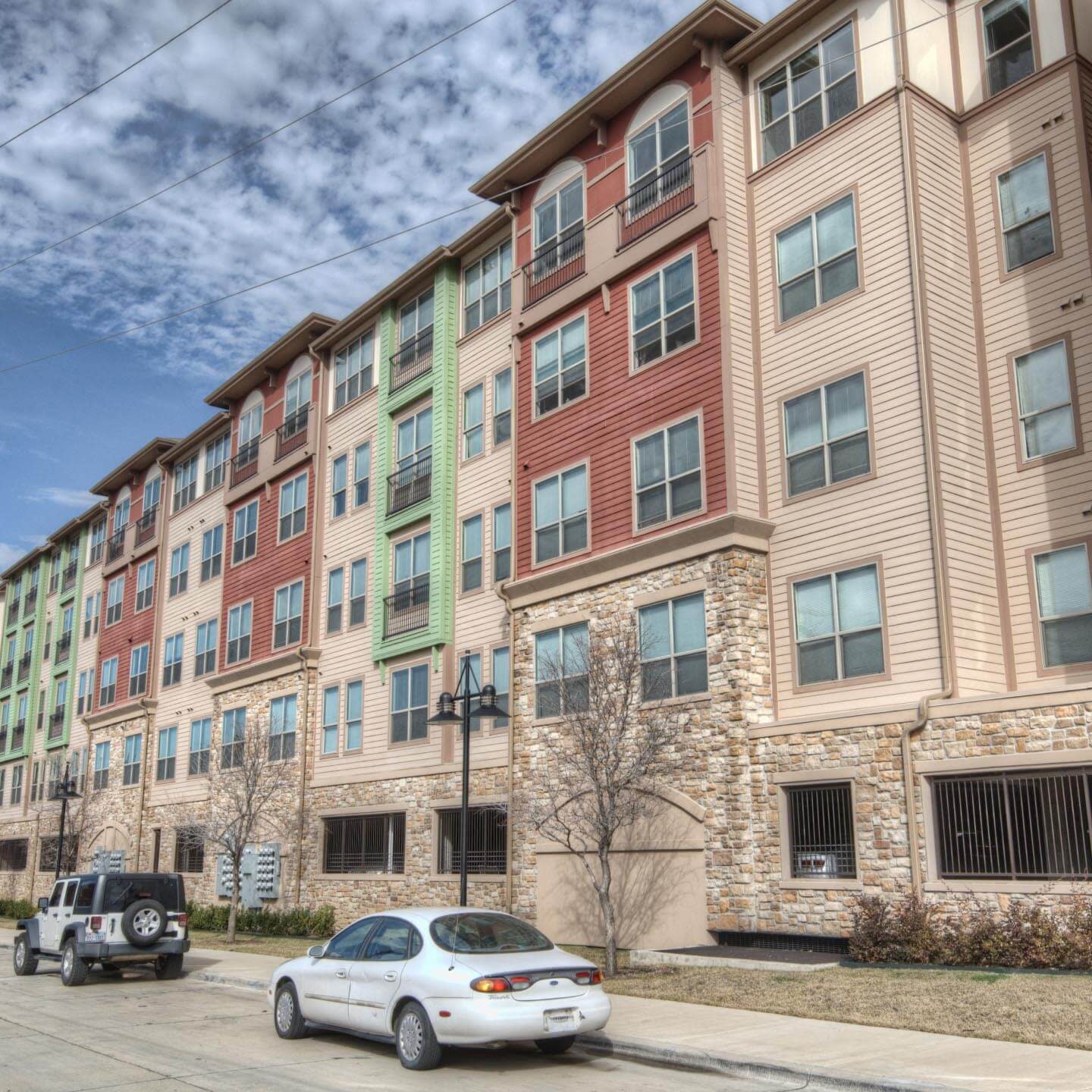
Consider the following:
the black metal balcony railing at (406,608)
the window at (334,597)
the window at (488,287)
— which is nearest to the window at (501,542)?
the black metal balcony railing at (406,608)

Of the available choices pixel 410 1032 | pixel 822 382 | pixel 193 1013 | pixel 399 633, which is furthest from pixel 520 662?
pixel 410 1032

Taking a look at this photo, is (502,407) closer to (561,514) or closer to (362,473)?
(561,514)

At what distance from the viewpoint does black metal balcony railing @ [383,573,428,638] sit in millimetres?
31688

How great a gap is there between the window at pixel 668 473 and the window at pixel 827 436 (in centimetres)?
175

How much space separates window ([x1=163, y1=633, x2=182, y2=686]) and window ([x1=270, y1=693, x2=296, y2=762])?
931cm

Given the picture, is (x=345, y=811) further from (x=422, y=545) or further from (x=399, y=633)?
(x=422, y=545)

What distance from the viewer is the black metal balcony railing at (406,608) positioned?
3169 centimetres

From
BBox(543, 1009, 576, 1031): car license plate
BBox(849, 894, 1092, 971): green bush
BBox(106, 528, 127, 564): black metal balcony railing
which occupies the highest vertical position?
BBox(106, 528, 127, 564): black metal balcony railing

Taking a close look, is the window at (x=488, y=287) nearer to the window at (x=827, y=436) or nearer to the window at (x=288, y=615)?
the window at (x=288, y=615)

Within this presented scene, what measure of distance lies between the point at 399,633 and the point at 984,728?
Result: 17.4m

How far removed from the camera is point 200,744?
42.0 meters

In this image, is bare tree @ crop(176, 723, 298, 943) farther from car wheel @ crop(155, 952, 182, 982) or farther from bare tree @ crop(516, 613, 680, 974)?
bare tree @ crop(516, 613, 680, 974)

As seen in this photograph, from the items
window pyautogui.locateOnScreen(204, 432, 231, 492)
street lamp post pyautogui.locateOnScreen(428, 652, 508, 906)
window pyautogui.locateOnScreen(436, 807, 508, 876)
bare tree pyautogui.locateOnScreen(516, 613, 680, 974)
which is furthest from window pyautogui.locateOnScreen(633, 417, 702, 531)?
window pyautogui.locateOnScreen(204, 432, 231, 492)

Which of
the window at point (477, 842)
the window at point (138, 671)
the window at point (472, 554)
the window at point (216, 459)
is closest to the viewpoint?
the window at point (477, 842)
